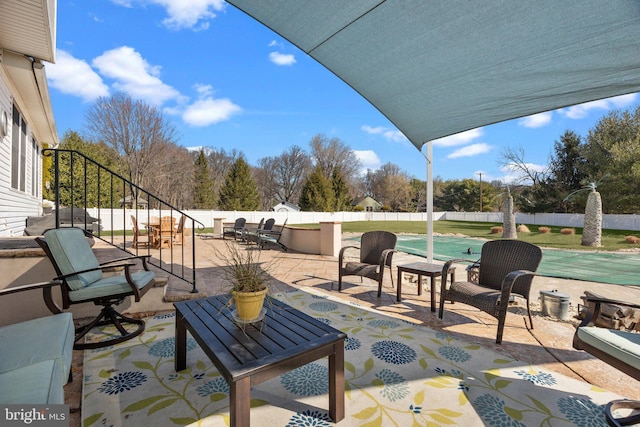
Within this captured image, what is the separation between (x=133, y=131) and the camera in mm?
18250

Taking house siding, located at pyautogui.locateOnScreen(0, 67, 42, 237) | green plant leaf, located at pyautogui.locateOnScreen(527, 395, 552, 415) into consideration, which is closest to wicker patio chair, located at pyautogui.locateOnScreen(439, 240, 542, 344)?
green plant leaf, located at pyautogui.locateOnScreen(527, 395, 552, 415)

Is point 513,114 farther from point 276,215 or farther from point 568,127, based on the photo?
point 568,127

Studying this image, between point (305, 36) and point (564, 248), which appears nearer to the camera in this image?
point (305, 36)

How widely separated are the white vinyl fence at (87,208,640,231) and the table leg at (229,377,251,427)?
9903 millimetres

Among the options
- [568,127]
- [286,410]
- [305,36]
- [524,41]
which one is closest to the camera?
[286,410]

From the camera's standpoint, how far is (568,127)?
965 inches

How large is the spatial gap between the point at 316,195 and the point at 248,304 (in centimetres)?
2530

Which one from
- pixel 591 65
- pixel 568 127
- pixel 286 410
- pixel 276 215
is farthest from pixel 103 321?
pixel 568 127

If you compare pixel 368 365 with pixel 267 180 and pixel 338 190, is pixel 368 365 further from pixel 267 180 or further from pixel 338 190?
pixel 267 180

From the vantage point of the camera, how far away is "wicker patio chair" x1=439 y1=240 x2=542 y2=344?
278 cm

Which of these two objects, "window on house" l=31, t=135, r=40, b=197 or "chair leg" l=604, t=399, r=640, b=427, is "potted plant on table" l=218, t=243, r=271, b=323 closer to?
"chair leg" l=604, t=399, r=640, b=427

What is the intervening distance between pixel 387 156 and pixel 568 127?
2174 cm

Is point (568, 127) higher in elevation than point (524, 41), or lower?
higher

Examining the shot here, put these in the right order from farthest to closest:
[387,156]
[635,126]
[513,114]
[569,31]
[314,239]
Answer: [387,156] < [635,126] < [314,239] < [513,114] < [569,31]
